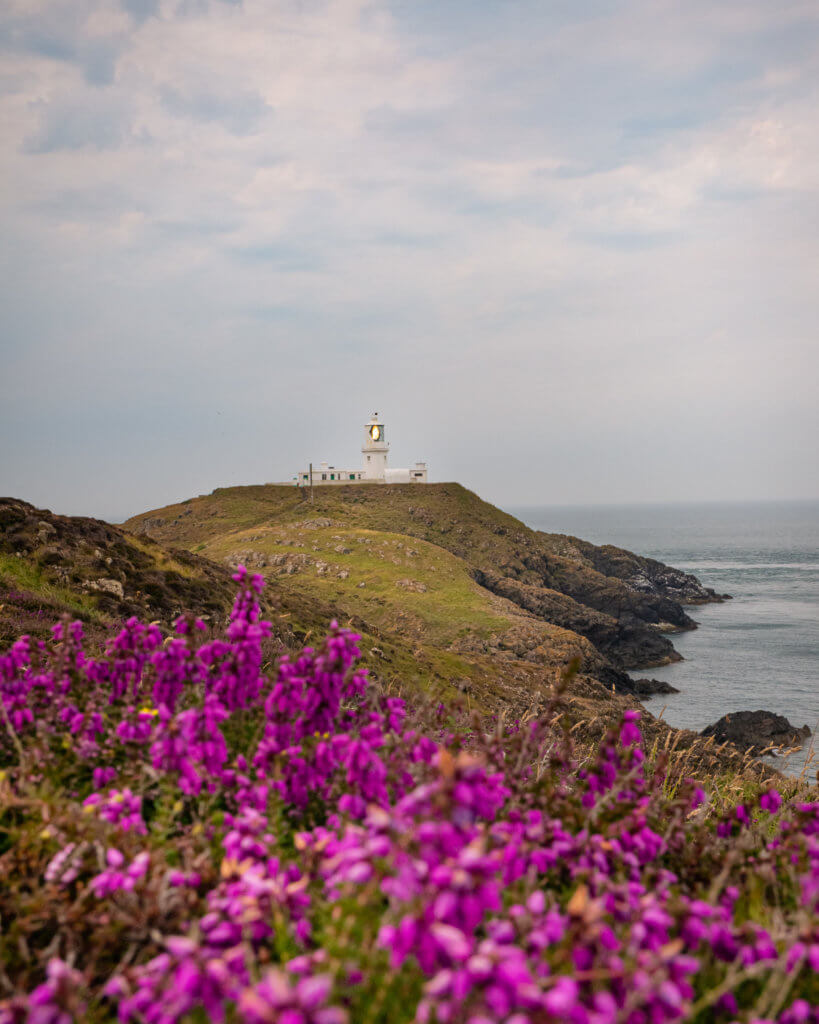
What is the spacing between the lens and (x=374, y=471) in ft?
333

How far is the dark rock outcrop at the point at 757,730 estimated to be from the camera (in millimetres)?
29391

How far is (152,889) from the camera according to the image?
129 inches

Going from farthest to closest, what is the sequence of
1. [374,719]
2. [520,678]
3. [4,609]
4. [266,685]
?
[520,678]
[4,609]
[266,685]
[374,719]

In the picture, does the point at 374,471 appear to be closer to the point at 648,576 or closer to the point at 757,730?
the point at 648,576

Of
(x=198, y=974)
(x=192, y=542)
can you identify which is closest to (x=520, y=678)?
(x=198, y=974)

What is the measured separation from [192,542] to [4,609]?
2412 inches

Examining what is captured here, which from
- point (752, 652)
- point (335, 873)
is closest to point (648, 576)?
point (752, 652)

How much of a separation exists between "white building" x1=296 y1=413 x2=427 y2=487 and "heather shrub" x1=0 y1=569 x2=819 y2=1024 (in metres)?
94.6

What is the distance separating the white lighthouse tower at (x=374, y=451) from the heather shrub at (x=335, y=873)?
95573 mm

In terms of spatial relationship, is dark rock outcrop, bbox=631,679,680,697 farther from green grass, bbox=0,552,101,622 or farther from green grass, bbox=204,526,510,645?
green grass, bbox=0,552,101,622

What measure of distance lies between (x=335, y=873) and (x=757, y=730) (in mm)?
32927

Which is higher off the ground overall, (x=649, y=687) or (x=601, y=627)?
(x=601, y=627)

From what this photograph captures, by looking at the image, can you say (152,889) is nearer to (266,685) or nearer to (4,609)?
(266,685)

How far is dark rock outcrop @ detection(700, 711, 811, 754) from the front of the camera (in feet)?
96.4
